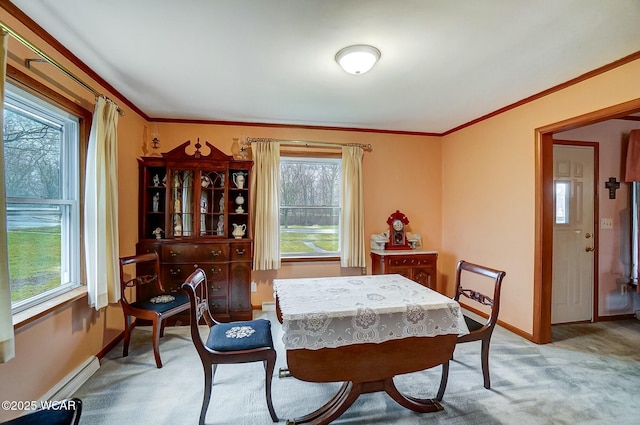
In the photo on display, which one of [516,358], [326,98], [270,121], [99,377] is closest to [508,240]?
[516,358]

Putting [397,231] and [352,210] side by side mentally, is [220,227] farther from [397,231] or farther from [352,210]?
[397,231]

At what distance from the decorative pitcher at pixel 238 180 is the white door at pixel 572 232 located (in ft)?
11.8

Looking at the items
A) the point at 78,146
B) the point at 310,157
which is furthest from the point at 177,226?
the point at 310,157

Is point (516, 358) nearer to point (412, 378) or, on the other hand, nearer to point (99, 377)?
point (412, 378)

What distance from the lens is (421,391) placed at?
1.99m

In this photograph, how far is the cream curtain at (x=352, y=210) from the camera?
3.71 meters

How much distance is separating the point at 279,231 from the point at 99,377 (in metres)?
2.12

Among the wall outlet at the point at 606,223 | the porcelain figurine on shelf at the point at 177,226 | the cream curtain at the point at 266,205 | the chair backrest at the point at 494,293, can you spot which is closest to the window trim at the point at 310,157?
the cream curtain at the point at 266,205

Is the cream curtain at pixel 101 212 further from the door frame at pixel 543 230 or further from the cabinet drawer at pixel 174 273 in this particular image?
the door frame at pixel 543 230

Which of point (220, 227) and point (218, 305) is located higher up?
point (220, 227)

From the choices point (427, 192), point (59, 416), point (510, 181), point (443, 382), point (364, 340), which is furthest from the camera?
point (427, 192)

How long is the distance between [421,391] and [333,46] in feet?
8.14

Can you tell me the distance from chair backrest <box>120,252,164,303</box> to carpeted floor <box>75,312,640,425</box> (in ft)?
1.86

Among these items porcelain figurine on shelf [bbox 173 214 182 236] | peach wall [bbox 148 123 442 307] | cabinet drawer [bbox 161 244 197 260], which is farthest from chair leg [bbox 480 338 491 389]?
porcelain figurine on shelf [bbox 173 214 182 236]
